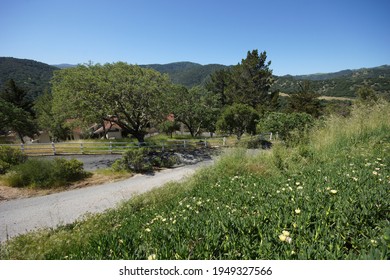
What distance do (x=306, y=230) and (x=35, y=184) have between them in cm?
1054

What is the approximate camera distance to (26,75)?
70688 mm

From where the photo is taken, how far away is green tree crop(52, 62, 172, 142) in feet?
46.9

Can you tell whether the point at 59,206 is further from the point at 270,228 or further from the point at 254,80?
the point at 254,80

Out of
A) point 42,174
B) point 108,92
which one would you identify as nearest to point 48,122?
point 108,92

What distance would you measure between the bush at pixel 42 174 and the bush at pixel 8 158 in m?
1.29

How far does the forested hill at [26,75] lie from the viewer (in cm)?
5652

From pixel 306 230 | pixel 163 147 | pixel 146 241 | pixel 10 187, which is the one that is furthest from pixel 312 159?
pixel 163 147

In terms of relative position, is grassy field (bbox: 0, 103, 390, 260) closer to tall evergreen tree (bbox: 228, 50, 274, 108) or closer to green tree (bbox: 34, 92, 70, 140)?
tall evergreen tree (bbox: 228, 50, 274, 108)

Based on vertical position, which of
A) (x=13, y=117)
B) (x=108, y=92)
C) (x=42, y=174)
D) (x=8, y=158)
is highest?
(x=108, y=92)

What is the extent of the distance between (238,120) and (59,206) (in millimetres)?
17683

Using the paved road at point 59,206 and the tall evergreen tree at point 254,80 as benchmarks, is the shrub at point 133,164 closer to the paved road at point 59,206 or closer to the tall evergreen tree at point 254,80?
the paved road at point 59,206
